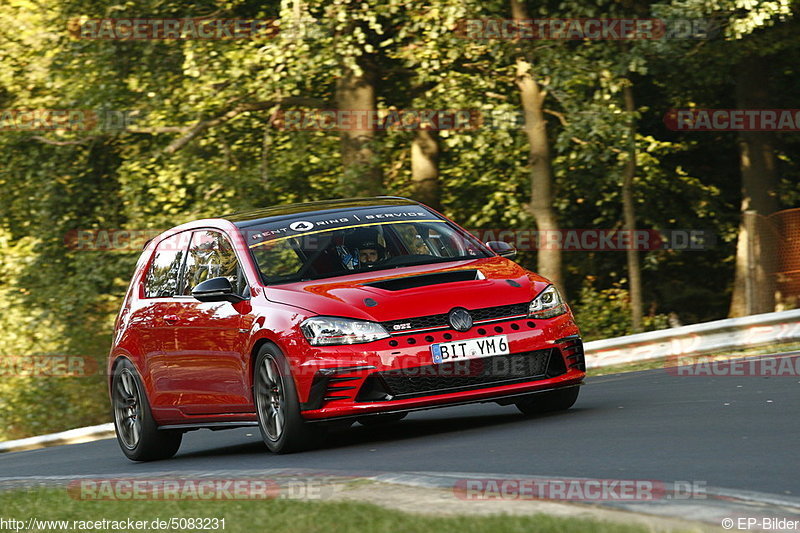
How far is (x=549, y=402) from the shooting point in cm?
1055

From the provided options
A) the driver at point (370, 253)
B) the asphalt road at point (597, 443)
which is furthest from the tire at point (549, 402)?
the driver at point (370, 253)

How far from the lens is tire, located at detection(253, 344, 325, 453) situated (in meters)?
9.38

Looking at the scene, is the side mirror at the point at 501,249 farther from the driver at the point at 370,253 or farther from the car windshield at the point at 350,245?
the driver at the point at 370,253

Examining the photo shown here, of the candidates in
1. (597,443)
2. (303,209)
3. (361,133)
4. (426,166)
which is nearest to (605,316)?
(426,166)

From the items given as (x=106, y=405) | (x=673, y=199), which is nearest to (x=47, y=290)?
(x=106, y=405)

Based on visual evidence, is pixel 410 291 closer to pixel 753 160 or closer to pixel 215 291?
pixel 215 291

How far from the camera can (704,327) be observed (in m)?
15.3

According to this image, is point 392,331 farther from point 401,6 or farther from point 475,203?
point 475,203

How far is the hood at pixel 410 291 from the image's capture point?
30.5 ft

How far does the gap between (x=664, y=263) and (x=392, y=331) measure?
20.5 meters

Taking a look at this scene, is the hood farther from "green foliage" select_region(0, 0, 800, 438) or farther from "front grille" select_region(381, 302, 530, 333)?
"green foliage" select_region(0, 0, 800, 438)

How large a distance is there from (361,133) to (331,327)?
51.4 feet

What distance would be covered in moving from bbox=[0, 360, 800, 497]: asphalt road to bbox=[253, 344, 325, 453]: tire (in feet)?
0.38

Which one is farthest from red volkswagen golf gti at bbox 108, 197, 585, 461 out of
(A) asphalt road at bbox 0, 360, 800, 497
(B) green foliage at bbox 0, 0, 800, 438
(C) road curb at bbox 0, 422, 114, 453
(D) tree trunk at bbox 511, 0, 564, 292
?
(D) tree trunk at bbox 511, 0, 564, 292
